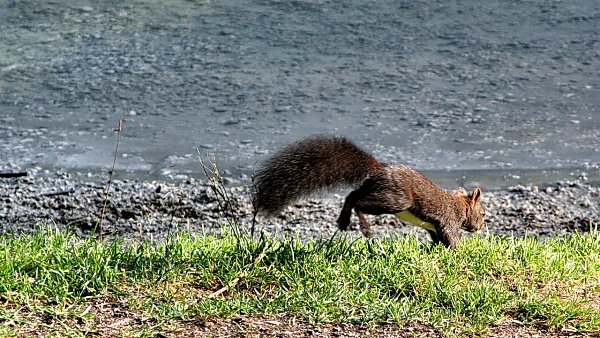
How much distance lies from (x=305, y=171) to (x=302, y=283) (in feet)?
1.97

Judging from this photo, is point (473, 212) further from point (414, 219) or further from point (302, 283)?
point (302, 283)

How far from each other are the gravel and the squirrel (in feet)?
2.60

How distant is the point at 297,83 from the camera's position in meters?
9.61

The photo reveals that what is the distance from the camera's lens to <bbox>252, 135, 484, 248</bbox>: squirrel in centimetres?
510

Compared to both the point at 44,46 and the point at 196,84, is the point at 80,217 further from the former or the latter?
the point at 44,46

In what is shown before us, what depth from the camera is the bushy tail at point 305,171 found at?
508cm

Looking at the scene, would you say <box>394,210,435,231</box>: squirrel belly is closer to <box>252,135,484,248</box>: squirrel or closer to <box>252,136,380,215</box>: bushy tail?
<box>252,135,484,248</box>: squirrel

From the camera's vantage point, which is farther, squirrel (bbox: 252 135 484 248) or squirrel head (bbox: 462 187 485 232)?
squirrel head (bbox: 462 187 485 232)

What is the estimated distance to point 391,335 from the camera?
174 inches

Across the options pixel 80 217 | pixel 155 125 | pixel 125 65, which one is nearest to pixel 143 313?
pixel 80 217

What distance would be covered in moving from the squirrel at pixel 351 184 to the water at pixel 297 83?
7.06 ft

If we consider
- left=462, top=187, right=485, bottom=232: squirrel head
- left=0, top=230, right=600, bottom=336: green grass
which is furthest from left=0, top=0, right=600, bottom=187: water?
left=0, top=230, right=600, bottom=336: green grass

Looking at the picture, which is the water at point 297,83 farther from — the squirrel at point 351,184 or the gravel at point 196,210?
the squirrel at point 351,184

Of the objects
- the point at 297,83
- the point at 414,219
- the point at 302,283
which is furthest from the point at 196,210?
the point at 297,83
